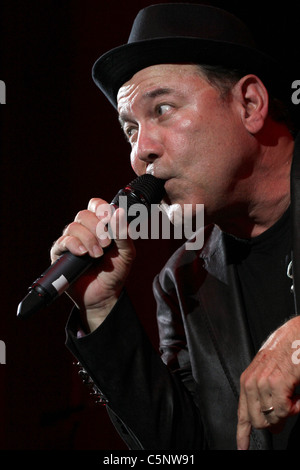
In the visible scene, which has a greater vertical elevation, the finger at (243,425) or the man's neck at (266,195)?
the man's neck at (266,195)

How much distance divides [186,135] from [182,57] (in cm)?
25

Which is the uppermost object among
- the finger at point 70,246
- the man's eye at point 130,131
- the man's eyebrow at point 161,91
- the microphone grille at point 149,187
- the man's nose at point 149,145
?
the man's eyebrow at point 161,91

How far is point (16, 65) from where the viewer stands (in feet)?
7.57

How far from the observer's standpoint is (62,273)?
1115 millimetres

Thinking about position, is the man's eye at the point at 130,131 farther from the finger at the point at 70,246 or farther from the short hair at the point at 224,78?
the finger at the point at 70,246

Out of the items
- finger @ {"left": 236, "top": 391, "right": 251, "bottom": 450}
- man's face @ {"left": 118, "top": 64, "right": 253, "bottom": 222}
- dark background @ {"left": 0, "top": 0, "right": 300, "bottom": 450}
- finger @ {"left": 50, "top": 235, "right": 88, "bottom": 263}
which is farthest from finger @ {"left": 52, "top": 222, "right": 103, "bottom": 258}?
dark background @ {"left": 0, "top": 0, "right": 300, "bottom": 450}

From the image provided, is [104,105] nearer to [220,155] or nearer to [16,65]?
[16,65]

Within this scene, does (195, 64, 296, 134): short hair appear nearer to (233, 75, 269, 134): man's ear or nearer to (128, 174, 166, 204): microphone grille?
(233, 75, 269, 134): man's ear

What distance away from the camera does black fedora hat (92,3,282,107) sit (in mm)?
1479

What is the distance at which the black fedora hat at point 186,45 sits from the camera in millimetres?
1479

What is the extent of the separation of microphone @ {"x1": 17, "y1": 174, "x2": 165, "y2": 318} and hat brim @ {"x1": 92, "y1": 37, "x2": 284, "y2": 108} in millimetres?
401

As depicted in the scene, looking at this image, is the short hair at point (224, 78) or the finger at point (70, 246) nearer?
the finger at point (70, 246)

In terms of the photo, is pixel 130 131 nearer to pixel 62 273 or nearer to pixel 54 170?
pixel 62 273

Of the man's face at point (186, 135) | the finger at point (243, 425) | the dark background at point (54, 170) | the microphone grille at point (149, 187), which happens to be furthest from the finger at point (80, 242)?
the dark background at point (54, 170)
